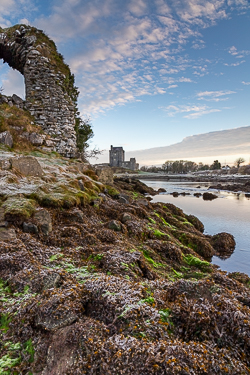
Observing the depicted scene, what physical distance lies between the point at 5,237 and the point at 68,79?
14660 millimetres

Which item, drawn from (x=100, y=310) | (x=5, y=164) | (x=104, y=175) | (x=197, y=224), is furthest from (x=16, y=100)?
(x=100, y=310)

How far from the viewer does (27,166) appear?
7.87m

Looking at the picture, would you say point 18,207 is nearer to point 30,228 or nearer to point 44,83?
point 30,228

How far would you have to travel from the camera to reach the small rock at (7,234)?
4.30 m

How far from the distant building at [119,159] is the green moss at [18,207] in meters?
117

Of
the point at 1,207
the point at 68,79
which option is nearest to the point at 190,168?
the point at 68,79

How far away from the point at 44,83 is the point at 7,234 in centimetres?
1329

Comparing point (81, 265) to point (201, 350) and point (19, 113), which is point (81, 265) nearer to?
point (201, 350)

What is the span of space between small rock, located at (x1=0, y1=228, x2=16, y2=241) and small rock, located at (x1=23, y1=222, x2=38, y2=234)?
0.90 feet

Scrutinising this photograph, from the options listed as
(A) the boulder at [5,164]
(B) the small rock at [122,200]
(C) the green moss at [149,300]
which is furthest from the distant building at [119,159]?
(C) the green moss at [149,300]

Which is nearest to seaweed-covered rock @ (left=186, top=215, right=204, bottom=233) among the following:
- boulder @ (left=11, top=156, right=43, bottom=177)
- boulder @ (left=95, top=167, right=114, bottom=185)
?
boulder @ (left=95, top=167, right=114, bottom=185)

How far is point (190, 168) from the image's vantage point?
5354 inches

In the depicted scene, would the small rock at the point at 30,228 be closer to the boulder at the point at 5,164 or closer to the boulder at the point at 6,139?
the boulder at the point at 5,164

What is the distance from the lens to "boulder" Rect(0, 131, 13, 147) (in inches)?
406
